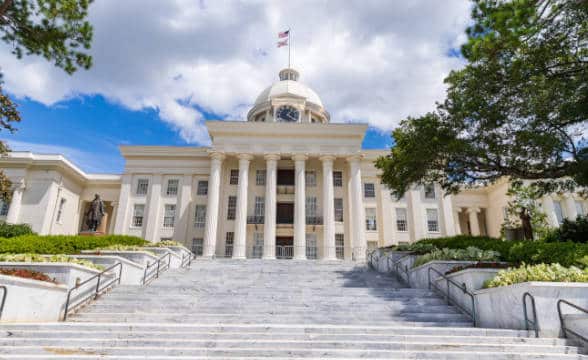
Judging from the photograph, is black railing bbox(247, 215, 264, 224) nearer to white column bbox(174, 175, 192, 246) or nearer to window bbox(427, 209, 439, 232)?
white column bbox(174, 175, 192, 246)

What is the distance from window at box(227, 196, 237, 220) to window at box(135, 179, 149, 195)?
7932mm

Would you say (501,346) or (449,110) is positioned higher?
(449,110)

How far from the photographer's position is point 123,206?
31266 mm

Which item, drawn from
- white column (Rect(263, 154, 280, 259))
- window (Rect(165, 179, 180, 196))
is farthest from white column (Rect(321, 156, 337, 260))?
window (Rect(165, 179, 180, 196))

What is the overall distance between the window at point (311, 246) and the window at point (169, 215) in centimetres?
1191

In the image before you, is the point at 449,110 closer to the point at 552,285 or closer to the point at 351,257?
the point at 552,285

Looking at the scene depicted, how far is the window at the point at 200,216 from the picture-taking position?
30859mm

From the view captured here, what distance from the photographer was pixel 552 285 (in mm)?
7195

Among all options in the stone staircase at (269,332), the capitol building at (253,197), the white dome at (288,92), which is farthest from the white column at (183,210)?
the stone staircase at (269,332)

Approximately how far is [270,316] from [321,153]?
21873 mm

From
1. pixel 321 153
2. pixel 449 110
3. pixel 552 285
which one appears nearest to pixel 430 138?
pixel 449 110

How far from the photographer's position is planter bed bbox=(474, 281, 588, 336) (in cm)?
707

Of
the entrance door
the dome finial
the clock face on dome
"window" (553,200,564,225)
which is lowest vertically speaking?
the entrance door

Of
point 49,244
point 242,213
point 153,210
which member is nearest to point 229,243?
point 242,213
